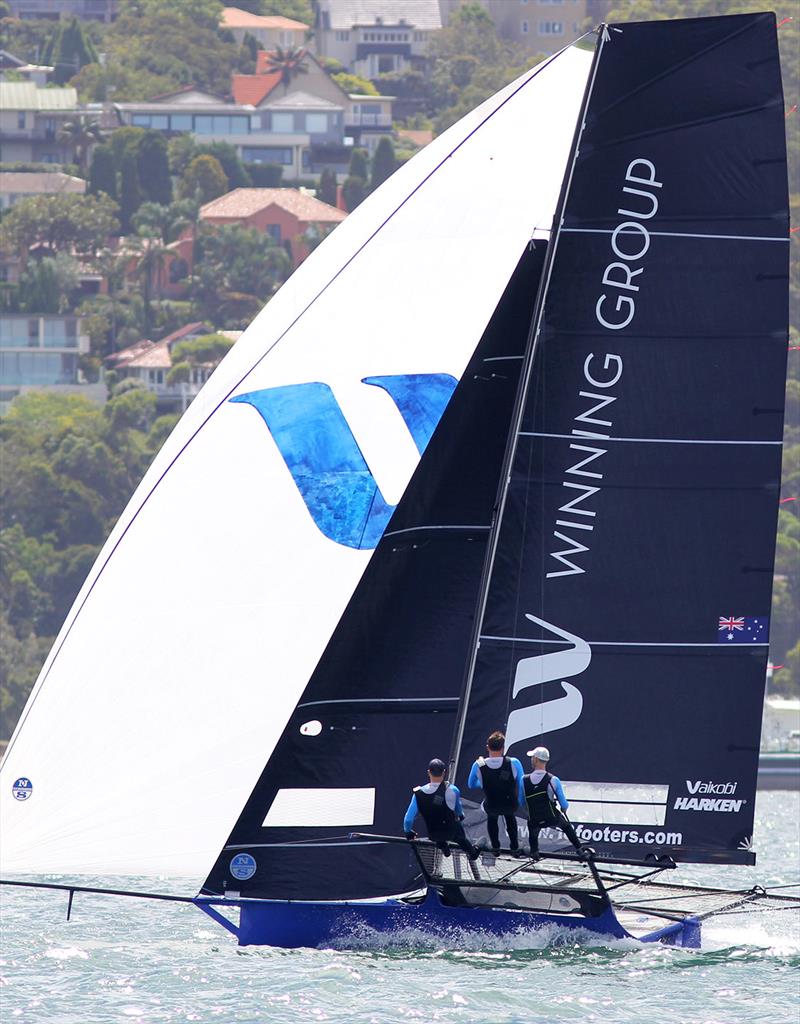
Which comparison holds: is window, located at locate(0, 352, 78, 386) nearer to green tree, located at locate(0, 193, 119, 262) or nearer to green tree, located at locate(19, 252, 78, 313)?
green tree, located at locate(19, 252, 78, 313)

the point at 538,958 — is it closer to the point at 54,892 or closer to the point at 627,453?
the point at 627,453

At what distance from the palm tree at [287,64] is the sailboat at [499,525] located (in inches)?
3632

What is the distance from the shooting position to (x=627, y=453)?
11523mm

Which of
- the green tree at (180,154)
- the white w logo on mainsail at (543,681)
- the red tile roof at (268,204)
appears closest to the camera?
the white w logo on mainsail at (543,681)

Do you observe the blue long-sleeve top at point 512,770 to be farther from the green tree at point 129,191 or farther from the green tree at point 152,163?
the green tree at point 152,163

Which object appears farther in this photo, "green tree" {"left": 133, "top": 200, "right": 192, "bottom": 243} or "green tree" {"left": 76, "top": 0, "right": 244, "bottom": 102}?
"green tree" {"left": 76, "top": 0, "right": 244, "bottom": 102}

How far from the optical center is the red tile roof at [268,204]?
3307 inches

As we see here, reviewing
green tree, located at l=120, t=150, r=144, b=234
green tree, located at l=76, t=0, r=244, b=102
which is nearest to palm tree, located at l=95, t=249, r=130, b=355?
green tree, located at l=120, t=150, r=144, b=234

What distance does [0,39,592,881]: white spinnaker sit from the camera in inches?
428

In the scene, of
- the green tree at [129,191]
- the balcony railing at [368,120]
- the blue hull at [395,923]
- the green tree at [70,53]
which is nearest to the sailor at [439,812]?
the blue hull at [395,923]

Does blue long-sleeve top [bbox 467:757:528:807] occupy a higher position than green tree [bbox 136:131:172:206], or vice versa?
green tree [bbox 136:131:172:206]

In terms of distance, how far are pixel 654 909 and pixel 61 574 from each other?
4237 cm

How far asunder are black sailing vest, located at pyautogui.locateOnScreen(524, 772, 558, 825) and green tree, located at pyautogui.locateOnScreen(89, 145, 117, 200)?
76.0 metres

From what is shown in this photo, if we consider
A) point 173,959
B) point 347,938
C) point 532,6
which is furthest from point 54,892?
point 532,6
